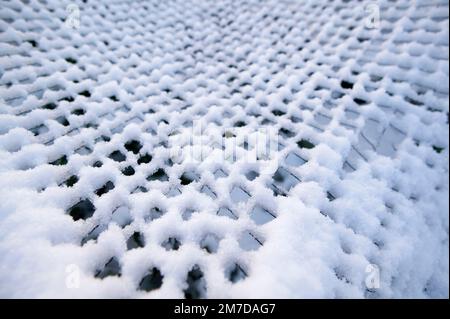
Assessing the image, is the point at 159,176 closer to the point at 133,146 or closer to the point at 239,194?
the point at 133,146

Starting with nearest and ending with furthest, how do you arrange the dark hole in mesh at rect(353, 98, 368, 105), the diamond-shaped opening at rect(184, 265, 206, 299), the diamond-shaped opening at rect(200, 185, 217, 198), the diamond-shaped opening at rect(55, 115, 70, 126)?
the diamond-shaped opening at rect(184, 265, 206, 299), the diamond-shaped opening at rect(200, 185, 217, 198), the diamond-shaped opening at rect(55, 115, 70, 126), the dark hole in mesh at rect(353, 98, 368, 105)

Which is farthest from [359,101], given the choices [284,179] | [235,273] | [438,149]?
[235,273]

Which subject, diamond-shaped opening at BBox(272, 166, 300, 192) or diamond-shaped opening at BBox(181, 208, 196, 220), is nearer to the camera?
diamond-shaped opening at BBox(181, 208, 196, 220)

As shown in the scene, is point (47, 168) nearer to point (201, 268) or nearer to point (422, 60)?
point (201, 268)

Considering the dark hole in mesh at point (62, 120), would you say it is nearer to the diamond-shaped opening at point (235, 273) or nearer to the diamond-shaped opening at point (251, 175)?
the diamond-shaped opening at point (251, 175)

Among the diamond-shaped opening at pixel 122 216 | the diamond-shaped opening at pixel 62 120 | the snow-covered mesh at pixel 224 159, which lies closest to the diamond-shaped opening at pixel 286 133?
the snow-covered mesh at pixel 224 159

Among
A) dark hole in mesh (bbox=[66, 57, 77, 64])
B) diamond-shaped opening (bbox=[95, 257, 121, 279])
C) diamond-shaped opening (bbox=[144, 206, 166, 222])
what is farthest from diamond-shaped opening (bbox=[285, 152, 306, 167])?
dark hole in mesh (bbox=[66, 57, 77, 64])

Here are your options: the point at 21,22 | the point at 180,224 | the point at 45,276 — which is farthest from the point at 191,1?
the point at 45,276

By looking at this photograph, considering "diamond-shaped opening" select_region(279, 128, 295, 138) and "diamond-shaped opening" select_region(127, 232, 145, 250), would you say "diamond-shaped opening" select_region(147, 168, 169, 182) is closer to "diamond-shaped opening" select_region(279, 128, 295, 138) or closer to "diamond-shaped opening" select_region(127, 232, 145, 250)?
"diamond-shaped opening" select_region(127, 232, 145, 250)
